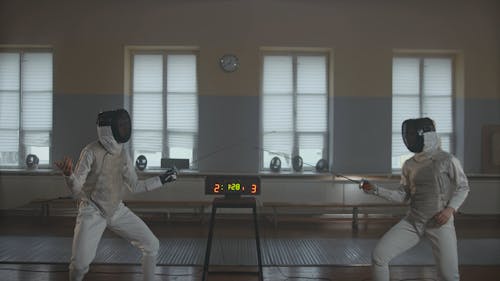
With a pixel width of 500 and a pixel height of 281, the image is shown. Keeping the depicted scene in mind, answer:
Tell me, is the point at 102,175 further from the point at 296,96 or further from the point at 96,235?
the point at 296,96

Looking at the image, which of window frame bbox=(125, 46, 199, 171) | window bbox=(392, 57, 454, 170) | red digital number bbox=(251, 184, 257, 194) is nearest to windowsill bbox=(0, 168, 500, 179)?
window frame bbox=(125, 46, 199, 171)

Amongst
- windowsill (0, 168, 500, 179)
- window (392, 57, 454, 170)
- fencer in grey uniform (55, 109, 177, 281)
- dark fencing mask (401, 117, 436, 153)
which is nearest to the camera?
fencer in grey uniform (55, 109, 177, 281)

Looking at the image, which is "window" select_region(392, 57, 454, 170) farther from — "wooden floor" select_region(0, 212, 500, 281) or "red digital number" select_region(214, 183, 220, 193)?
"red digital number" select_region(214, 183, 220, 193)

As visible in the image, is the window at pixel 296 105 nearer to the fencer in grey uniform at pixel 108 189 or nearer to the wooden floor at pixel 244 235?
the wooden floor at pixel 244 235

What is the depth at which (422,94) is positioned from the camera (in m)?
6.23

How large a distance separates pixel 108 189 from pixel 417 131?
2.07 meters

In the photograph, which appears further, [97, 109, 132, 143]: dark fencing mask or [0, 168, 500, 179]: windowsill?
[0, 168, 500, 179]: windowsill

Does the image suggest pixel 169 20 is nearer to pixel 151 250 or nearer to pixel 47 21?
pixel 47 21

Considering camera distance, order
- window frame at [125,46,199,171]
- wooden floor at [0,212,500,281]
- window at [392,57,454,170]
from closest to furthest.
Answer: wooden floor at [0,212,500,281]
window frame at [125,46,199,171]
window at [392,57,454,170]

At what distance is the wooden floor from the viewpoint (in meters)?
3.34

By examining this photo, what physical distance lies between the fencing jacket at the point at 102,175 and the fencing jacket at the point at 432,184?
1.74 m

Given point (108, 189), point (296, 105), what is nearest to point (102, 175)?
point (108, 189)

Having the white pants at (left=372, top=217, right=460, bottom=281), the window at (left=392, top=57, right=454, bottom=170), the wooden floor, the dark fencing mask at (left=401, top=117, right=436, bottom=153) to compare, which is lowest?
the wooden floor

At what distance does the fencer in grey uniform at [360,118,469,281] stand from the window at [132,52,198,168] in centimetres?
380
